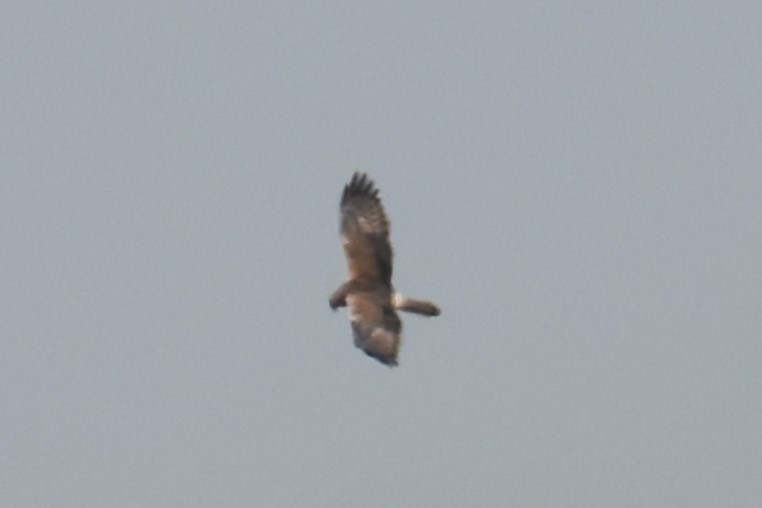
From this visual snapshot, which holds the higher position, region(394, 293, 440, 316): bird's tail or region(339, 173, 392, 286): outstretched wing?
region(339, 173, 392, 286): outstretched wing

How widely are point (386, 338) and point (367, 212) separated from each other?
3.61m

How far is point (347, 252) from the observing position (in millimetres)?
40719

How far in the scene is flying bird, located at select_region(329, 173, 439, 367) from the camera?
1524 inches

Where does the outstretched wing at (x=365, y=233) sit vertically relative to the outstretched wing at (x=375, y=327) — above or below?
above

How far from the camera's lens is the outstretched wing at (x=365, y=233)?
40.3 meters

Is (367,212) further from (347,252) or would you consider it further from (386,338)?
(386,338)

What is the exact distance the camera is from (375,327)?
38.9 metres

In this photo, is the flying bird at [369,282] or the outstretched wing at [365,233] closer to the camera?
the flying bird at [369,282]

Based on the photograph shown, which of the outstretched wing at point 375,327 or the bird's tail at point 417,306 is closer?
the outstretched wing at point 375,327

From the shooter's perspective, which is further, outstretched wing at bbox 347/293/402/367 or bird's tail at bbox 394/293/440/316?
bird's tail at bbox 394/293/440/316

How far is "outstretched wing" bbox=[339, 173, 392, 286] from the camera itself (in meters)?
40.3

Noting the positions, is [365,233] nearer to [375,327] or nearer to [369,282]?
[369,282]

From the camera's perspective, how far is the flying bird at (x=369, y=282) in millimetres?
38719

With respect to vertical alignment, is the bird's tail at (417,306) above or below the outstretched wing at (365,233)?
below
